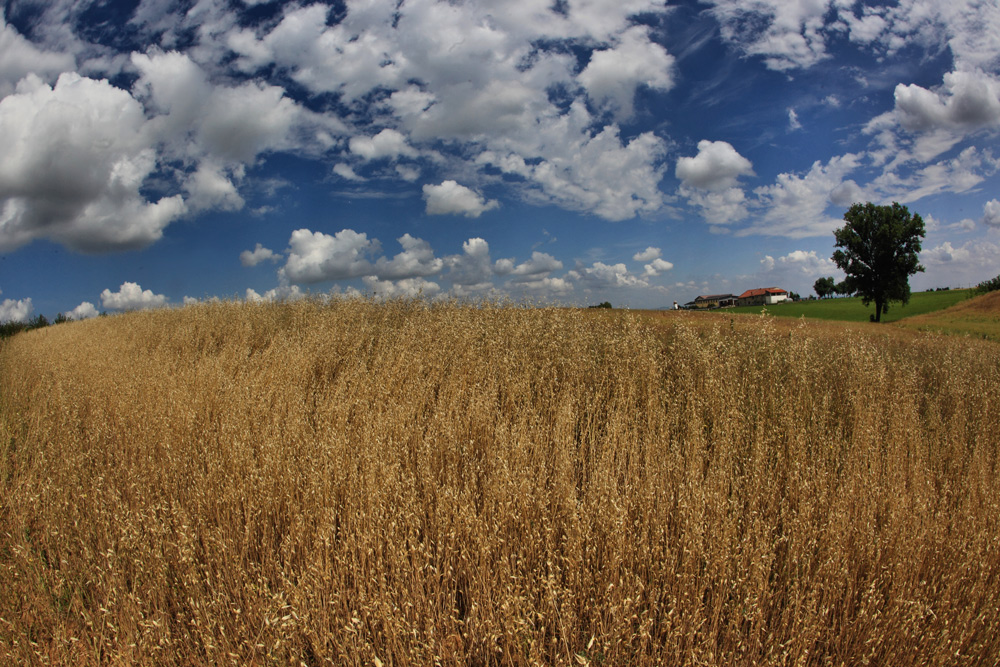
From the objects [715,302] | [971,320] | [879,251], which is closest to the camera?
[971,320]

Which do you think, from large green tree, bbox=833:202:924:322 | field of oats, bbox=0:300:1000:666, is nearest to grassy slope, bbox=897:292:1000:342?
large green tree, bbox=833:202:924:322

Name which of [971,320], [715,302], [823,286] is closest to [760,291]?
[823,286]

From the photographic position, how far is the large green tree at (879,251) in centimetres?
3316

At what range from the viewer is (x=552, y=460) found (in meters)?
3.79

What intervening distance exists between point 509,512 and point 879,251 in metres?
43.6

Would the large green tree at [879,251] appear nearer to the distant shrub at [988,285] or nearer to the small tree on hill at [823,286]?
the distant shrub at [988,285]

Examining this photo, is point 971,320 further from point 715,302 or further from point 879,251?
point 715,302

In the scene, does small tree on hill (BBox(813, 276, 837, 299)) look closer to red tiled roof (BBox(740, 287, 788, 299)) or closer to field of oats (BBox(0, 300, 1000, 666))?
red tiled roof (BBox(740, 287, 788, 299))

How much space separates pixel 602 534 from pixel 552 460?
1.08m

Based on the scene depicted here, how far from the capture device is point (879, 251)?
111 ft

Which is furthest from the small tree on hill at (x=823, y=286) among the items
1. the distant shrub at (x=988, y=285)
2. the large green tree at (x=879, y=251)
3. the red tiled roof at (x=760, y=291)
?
the large green tree at (x=879, y=251)

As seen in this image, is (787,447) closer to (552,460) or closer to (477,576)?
(552,460)

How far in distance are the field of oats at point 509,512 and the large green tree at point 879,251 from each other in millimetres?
35935

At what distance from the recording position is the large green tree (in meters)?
33.2
